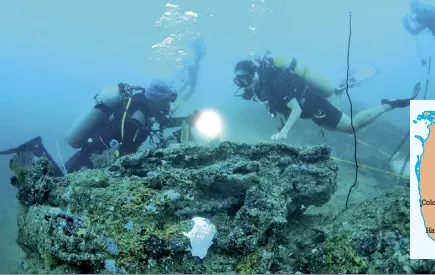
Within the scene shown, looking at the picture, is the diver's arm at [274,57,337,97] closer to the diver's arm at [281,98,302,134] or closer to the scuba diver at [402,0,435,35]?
the diver's arm at [281,98,302,134]

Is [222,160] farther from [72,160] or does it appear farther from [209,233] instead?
[72,160]

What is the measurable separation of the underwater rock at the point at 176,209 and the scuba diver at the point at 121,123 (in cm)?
203

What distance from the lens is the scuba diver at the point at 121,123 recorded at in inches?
222

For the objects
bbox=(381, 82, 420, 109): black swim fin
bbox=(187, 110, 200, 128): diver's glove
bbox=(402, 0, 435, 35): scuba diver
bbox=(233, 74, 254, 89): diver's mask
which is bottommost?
bbox=(381, 82, 420, 109): black swim fin

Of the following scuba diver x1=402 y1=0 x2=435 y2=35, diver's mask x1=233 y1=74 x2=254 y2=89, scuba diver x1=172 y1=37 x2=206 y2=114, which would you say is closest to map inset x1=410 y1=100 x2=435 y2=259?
diver's mask x1=233 y1=74 x2=254 y2=89

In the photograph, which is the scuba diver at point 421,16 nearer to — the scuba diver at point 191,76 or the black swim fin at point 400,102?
the black swim fin at point 400,102

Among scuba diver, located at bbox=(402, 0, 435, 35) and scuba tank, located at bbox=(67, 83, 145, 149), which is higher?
scuba tank, located at bbox=(67, 83, 145, 149)

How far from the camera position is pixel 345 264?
2.42m

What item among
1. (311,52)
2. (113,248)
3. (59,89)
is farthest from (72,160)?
(311,52)

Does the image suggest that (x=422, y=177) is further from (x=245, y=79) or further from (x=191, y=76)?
(x=191, y=76)

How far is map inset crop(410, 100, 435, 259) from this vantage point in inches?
93.2

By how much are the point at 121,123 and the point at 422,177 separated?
491 centimetres

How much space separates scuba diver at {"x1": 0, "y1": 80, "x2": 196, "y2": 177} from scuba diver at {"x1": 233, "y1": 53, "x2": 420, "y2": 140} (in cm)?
179

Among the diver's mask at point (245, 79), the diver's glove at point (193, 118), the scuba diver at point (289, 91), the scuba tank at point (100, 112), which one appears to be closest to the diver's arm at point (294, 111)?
the scuba diver at point (289, 91)
